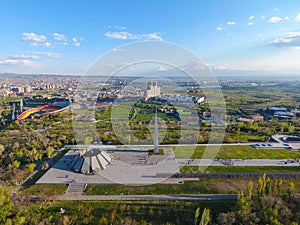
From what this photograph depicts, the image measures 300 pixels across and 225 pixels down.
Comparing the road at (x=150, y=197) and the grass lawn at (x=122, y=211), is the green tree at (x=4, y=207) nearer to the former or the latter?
the grass lawn at (x=122, y=211)

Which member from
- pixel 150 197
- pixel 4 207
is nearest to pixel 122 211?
pixel 150 197

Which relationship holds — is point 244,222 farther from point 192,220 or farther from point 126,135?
point 126,135

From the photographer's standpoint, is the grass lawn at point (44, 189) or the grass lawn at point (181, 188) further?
the grass lawn at point (181, 188)

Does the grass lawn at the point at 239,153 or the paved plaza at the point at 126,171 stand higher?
the grass lawn at the point at 239,153

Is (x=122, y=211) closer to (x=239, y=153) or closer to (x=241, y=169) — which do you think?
(x=241, y=169)

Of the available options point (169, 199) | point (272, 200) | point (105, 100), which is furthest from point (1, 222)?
point (105, 100)

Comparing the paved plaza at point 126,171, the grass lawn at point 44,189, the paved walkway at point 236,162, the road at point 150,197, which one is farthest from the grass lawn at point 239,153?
the grass lawn at point 44,189
